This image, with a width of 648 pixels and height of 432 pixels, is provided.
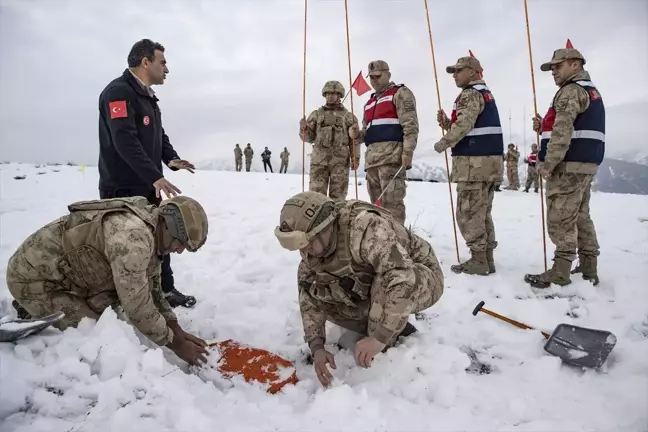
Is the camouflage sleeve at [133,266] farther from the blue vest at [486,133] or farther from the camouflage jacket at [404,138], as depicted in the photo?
the blue vest at [486,133]

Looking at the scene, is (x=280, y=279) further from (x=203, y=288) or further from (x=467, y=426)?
(x=467, y=426)

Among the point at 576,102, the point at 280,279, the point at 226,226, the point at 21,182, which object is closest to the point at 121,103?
the point at 280,279

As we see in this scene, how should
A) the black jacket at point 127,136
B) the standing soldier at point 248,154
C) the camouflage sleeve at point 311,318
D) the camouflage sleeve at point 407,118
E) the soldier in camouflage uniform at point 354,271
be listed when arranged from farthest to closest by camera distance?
the standing soldier at point 248,154, the camouflage sleeve at point 407,118, the black jacket at point 127,136, the camouflage sleeve at point 311,318, the soldier in camouflage uniform at point 354,271

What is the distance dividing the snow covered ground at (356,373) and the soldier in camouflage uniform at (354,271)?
30 centimetres

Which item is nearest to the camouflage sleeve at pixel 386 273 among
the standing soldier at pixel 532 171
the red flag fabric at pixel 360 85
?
the red flag fabric at pixel 360 85

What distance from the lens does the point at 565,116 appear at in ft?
12.2

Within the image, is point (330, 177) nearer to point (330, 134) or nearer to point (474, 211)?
point (330, 134)

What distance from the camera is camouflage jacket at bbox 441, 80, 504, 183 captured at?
14.0ft

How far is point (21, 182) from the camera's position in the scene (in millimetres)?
10633

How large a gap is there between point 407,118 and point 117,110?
10.5ft

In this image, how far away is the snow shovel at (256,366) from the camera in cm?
243

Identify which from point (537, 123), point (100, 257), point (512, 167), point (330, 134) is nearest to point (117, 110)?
point (100, 257)

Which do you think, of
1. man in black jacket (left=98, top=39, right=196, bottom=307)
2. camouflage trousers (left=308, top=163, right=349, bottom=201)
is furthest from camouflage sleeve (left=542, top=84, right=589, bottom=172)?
man in black jacket (left=98, top=39, right=196, bottom=307)

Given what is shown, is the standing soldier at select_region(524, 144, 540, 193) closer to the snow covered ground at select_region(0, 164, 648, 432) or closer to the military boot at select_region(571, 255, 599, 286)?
the snow covered ground at select_region(0, 164, 648, 432)
